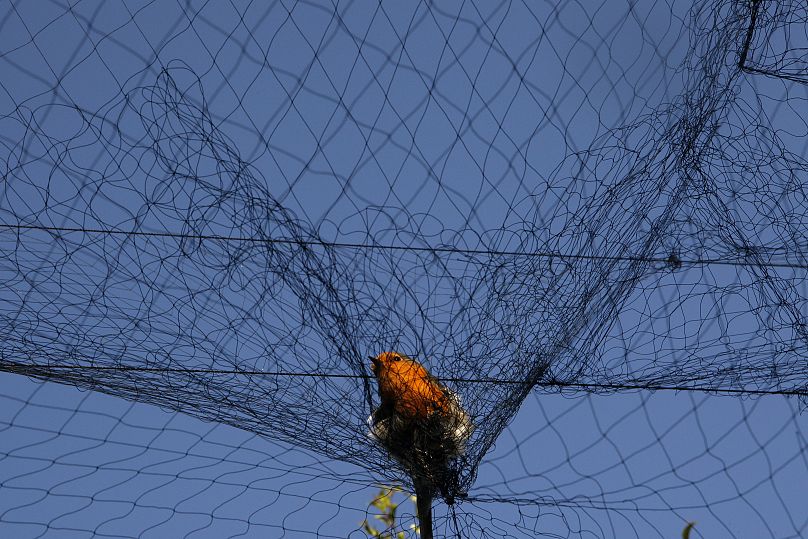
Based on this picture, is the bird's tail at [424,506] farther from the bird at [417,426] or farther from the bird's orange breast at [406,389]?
the bird's orange breast at [406,389]

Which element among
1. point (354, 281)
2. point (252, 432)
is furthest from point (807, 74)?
point (252, 432)

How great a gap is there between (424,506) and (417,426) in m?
0.18

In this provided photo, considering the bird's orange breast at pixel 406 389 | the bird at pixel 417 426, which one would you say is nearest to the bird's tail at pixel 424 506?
the bird at pixel 417 426

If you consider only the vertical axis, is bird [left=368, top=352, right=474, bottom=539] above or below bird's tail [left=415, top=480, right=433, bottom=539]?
above

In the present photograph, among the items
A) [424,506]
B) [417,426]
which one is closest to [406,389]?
[417,426]

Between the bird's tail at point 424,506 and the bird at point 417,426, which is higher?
the bird at point 417,426

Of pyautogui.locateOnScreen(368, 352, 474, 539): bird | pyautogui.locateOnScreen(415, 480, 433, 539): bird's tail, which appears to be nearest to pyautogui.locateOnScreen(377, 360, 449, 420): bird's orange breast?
pyautogui.locateOnScreen(368, 352, 474, 539): bird

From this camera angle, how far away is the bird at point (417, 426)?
3.61m

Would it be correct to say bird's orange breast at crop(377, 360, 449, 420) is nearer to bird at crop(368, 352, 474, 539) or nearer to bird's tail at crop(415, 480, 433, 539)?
bird at crop(368, 352, 474, 539)

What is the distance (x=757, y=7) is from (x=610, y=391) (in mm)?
953

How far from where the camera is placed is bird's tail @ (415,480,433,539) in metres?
3.62

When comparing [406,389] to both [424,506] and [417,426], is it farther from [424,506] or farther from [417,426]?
[424,506]

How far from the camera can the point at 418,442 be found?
362 cm

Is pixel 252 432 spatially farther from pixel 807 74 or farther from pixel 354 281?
pixel 807 74
